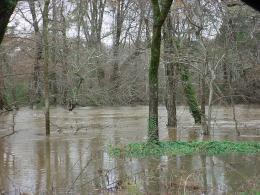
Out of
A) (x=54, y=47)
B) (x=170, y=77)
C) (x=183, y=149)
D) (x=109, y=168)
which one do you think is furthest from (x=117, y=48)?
(x=109, y=168)

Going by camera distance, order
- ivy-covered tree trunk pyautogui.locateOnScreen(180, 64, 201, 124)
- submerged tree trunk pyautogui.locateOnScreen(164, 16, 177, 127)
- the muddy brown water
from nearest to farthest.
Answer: the muddy brown water, submerged tree trunk pyautogui.locateOnScreen(164, 16, 177, 127), ivy-covered tree trunk pyautogui.locateOnScreen(180, 64, 201, 124)

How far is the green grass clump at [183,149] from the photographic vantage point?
1590 cm

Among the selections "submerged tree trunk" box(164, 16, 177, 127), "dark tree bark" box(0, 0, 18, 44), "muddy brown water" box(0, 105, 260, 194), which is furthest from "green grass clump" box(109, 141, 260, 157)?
"dark tree bark" box(0, 0, 18, 44)

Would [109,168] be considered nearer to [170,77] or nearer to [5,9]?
[5,9]

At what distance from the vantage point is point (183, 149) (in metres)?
16.4

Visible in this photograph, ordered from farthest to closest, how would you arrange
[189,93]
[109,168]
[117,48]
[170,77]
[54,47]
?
1. [117,48]
2. [54,47]
3. [189,93]
4. [170,77]
5. [109,168]

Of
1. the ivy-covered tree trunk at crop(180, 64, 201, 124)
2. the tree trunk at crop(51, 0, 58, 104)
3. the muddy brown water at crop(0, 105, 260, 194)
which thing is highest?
the tree trunk at crop(51, 0, 58, 104)

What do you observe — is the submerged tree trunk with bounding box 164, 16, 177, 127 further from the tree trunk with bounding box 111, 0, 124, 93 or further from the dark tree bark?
the dark tree bark

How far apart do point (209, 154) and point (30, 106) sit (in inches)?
1242

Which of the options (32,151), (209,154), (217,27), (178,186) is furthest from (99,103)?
(178,186)

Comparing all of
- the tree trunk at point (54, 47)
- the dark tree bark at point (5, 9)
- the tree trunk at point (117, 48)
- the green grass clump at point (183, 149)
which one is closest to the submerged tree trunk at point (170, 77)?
the tree trunk at point (54, 47)

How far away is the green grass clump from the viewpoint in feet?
52.2

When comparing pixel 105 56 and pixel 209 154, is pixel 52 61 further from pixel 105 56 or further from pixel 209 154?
pixel 209 154

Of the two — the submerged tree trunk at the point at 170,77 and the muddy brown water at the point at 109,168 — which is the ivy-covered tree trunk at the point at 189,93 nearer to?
the submerged tree trunk at the point at 170,77
